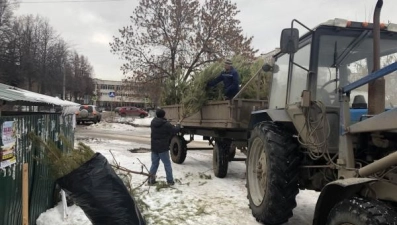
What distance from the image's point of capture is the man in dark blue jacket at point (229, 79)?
28.0 ft

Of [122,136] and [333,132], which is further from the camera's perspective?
[122,136]

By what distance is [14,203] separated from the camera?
433 centimetres

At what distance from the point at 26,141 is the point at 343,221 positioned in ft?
11.7

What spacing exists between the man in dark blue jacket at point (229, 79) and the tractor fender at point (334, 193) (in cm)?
492

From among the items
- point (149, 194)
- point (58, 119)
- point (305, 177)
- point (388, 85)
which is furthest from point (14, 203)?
point (388, 85)

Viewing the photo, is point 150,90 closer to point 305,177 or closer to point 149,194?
point 149,194

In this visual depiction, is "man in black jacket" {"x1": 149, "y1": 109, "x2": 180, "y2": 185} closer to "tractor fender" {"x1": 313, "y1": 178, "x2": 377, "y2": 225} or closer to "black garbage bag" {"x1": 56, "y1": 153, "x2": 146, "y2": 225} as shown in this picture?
"black garbage bag" {"x1": 56, "y1": 153, "x2": 146, "y2": 225}

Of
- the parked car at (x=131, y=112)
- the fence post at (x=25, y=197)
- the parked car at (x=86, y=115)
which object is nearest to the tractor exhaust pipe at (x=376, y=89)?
the fence post at (x=25, y=197)

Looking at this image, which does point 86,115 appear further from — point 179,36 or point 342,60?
point 342,60

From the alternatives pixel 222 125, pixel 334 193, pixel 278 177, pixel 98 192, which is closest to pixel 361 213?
pixel 334 193

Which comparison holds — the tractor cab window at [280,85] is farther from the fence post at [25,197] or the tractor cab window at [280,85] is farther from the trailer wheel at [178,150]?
the trailer wheel at [178,150]

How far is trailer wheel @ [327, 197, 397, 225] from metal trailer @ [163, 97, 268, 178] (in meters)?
4.33

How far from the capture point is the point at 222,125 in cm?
804

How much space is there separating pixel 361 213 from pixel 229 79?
569cm
